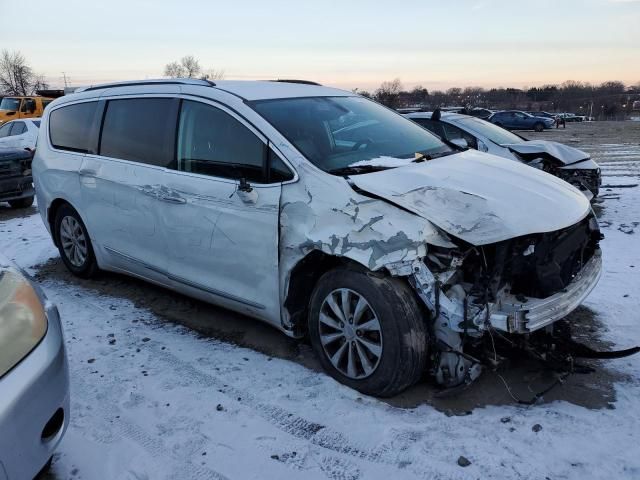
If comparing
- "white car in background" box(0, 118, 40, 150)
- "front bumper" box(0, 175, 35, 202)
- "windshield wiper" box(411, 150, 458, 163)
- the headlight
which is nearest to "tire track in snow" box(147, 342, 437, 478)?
the headlight

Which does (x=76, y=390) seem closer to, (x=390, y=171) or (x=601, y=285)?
(x=390, y=171)

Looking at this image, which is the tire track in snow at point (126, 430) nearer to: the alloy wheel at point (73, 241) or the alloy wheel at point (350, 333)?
the alloy wheel at point (350, 333)

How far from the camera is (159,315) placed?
4.53 meters

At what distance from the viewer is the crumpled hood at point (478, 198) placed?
2.90 metres

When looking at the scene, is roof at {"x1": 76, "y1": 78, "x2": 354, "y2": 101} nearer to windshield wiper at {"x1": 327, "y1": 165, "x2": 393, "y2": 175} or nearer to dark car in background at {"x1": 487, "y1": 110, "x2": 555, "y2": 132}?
windshield wiper at {"x1": 327, "y1": 165, "x2": 393, "y2": 175}

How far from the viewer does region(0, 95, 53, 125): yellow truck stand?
69.2ft

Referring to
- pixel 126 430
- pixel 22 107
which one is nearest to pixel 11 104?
pixel 22 107

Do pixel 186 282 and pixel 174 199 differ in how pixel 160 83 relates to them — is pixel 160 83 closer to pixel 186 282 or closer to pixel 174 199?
pixel 174 199

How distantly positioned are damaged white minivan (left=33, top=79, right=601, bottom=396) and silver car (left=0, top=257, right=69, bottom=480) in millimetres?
1434

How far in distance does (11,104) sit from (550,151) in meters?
21.4

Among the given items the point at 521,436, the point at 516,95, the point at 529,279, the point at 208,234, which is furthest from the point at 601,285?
the point at 516,95

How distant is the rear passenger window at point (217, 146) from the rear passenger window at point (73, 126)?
1.39m

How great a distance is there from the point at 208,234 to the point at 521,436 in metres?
2.32

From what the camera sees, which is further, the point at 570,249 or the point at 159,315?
the point at 159,315
